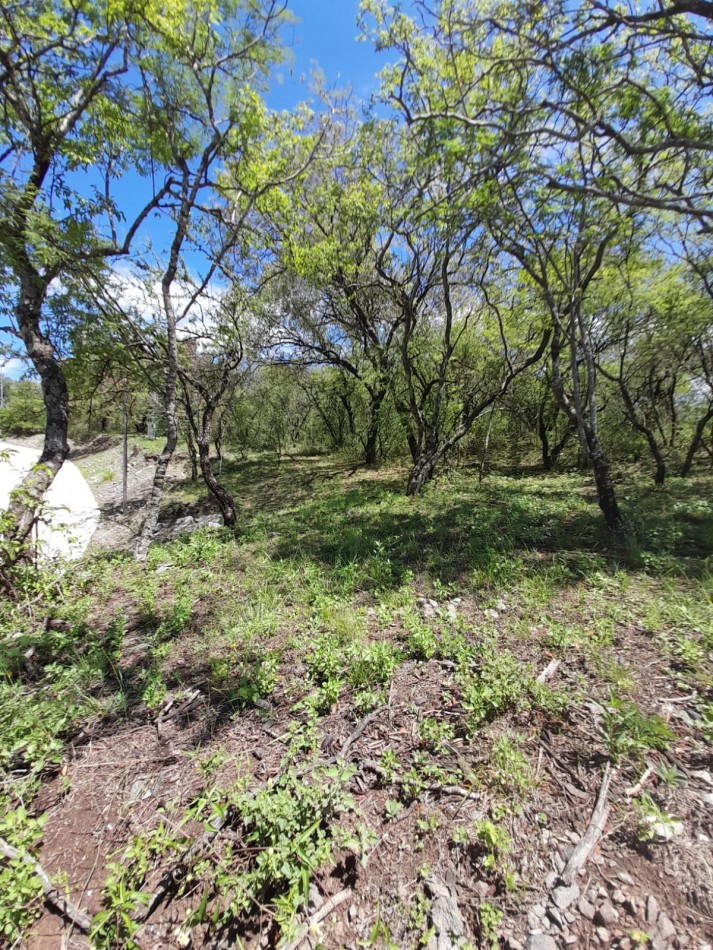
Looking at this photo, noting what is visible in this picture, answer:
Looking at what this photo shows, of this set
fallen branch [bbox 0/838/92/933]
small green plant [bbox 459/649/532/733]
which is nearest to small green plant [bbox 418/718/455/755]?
small green plant [bbox 459/649/532/733]

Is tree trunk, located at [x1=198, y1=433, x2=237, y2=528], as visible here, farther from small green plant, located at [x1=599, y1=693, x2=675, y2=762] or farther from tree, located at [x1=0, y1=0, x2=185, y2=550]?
small green plant, located at [x1=599, y1=693, x2=675, y2=762]

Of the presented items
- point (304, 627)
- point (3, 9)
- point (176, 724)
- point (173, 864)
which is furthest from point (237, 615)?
point (3, 9)

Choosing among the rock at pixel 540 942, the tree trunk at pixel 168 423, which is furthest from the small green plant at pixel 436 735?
the tree trunk at pixel 168 423

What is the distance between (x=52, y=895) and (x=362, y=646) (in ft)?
6.65

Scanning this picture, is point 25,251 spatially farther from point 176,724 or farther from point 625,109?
point 625,109

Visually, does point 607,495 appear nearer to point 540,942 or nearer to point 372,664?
point 372,664

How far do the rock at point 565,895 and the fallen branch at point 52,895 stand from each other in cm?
202

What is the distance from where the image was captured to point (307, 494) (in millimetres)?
10250

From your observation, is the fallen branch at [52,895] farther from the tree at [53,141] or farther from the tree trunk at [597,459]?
the tree trunk at [597,459]

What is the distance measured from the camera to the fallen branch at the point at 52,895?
63.7 inches

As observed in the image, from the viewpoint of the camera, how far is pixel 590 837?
1748mm

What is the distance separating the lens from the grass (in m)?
2.04

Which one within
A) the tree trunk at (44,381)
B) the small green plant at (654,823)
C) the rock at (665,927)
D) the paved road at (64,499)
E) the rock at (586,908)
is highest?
the tree trunk at (44,381)

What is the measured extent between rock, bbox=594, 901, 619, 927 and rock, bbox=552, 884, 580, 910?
79mm
